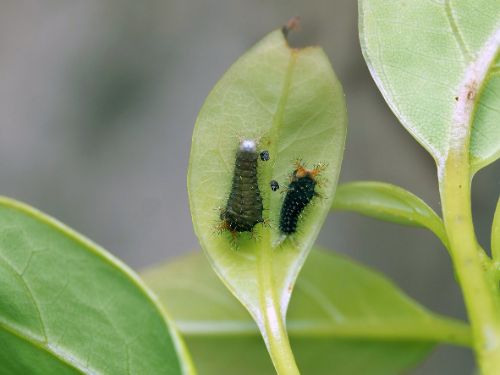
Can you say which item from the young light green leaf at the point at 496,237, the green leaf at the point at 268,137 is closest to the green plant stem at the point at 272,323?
the green leaf at the point at 268,137

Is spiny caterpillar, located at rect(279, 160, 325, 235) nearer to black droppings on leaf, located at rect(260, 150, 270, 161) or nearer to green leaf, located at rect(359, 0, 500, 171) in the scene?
black droppings on leaf, located at rect(260, 150, 270, 161)

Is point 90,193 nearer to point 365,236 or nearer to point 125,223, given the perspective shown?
point 125,223

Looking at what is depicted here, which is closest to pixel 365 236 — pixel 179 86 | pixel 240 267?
pixel 179 86

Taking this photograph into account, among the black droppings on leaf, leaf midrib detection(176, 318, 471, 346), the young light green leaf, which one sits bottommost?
leaf midrib detection(176, 318, 471, 346)

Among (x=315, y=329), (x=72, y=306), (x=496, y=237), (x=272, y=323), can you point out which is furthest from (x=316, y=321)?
(x=72, y=306)

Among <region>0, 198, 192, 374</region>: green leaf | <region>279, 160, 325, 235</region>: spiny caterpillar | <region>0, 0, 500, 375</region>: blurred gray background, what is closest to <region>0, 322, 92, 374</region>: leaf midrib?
<region>0, 198, 192, 374</region>: green leaf

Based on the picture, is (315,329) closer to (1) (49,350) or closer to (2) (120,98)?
(1) (49,350)
